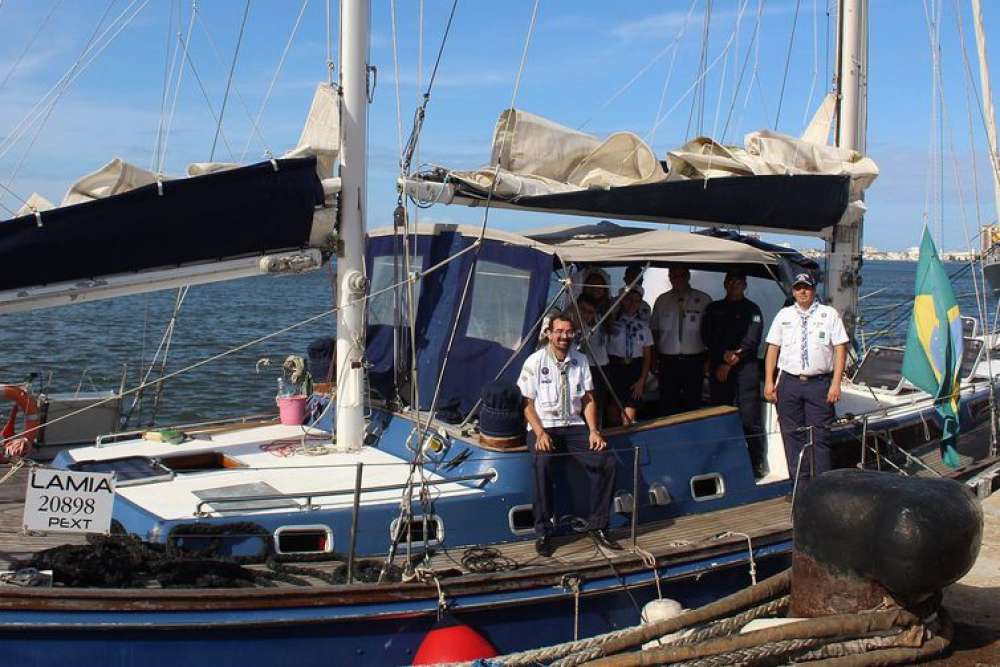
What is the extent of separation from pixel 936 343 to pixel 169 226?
6.37 metres

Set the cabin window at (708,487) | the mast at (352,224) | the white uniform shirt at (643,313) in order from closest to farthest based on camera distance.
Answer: the mast at (352,224) → the cabin window at (708,487) → the white uniform shirt at (643,313)

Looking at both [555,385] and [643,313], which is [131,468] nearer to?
[555,385]

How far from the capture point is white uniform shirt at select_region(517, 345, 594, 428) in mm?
7336

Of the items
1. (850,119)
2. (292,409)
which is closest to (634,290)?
(292,409)

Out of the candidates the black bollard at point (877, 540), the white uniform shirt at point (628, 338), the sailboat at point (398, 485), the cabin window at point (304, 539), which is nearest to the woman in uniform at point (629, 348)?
the white uniform shirt at point (628, 338)

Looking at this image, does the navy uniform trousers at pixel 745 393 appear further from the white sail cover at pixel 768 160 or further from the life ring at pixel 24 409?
the life ring at pixel 24 409

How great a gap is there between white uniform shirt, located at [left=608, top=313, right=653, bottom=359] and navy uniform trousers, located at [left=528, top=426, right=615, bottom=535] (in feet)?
4.04

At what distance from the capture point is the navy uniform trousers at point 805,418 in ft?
27.1

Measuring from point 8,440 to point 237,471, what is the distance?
5.75ft

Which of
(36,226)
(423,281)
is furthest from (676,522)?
(36,226)

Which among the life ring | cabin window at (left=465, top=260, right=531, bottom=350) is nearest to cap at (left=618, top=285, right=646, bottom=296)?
cabin window at (left=465, top=260, right=531, bottom=350)

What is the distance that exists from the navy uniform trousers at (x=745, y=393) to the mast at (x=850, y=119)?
230 cm

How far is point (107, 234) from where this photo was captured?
6.97 m

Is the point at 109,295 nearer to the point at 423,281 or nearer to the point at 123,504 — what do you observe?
the point at 123,504
